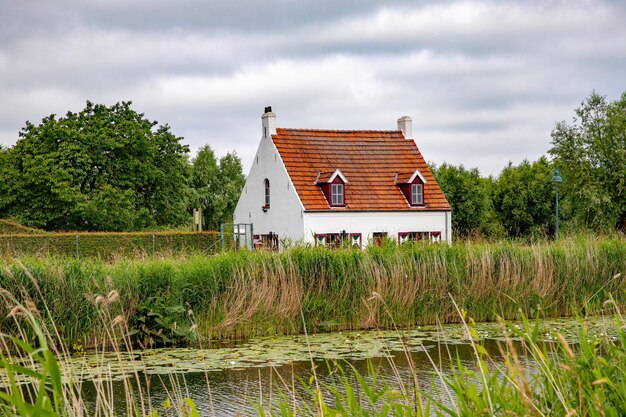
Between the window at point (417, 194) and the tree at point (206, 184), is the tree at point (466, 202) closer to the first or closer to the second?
the window at point (417, 194)

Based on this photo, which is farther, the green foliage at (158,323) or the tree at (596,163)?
the tree at (596,163)

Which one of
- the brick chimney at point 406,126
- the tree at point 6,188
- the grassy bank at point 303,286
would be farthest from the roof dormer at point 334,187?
the grassy bank at point 303,286

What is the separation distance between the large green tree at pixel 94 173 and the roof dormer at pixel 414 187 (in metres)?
13.8

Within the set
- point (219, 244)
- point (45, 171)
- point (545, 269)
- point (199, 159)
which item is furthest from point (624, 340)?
point (199, 159)

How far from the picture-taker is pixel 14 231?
3412 cm

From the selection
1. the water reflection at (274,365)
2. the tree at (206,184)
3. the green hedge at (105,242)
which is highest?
the tree at (206,184)

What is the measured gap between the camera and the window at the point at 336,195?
119ft

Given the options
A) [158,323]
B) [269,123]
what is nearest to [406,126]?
[269,123]

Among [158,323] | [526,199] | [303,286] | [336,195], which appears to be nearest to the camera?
[158,323]

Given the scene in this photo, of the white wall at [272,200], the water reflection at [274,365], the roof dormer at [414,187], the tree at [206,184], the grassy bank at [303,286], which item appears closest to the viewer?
the water reflection at [274,365]

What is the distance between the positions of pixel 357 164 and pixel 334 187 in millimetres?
2700

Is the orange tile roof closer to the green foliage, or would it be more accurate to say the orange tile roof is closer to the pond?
the green foliage

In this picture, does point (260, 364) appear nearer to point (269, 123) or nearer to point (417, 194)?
point (417, 194)

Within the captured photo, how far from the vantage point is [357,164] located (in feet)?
127
